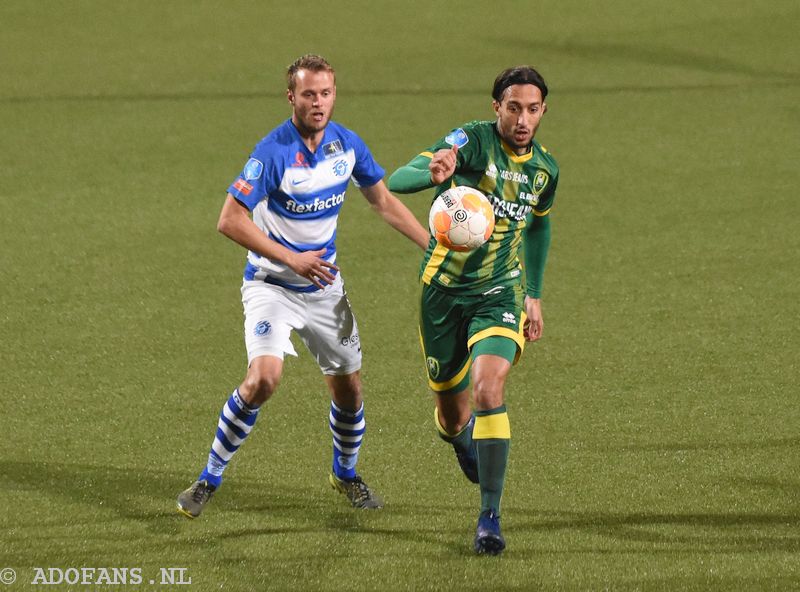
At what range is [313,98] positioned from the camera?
6039 mm

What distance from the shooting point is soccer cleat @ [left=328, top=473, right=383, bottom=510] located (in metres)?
6.46

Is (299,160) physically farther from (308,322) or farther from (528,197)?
(528,197)

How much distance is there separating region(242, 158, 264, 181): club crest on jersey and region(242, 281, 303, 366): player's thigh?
23.8 inches

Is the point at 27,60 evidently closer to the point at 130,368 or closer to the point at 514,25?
the point at 514,25

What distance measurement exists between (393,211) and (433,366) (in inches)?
31.4

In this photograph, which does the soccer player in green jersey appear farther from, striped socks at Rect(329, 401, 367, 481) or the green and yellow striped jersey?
striped socks at Rect(329, 401, 367, 481)

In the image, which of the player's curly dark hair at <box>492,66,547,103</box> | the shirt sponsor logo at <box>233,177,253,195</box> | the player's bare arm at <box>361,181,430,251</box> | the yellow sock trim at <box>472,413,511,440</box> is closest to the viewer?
the yellow sock trim at <box>472,413,511,440</box>

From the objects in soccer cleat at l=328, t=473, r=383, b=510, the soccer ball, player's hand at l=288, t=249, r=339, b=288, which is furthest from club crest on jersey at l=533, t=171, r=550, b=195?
soccer cleat at l=328, t=473, r=383, b=510

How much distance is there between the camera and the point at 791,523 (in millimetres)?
6191

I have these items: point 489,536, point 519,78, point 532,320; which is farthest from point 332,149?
point 489,536

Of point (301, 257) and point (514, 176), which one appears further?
point (514, 176)

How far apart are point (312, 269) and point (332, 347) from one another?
541 mm

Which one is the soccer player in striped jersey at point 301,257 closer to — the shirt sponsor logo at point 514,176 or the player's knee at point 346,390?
the player's knee at point 346,390

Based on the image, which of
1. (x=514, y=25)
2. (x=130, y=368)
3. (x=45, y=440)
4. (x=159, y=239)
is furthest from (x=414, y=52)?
(x=45, y=440)
